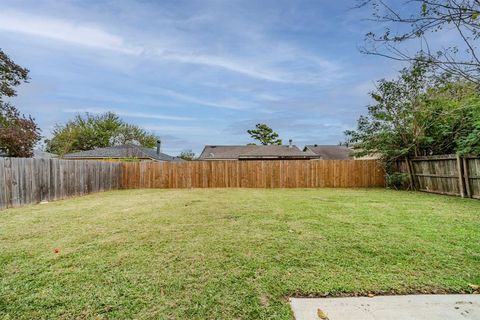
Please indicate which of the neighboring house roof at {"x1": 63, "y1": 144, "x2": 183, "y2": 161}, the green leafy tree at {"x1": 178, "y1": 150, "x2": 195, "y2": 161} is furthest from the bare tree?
the green leafy tree at {"x1": 178, "y1": 150, "x2": 195, "y2": 161}

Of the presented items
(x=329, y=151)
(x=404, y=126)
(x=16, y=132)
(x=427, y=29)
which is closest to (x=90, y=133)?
(x=16, y=132)

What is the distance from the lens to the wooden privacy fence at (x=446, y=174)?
7918 millimetres

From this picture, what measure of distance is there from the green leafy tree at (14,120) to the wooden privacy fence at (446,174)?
54.9ft

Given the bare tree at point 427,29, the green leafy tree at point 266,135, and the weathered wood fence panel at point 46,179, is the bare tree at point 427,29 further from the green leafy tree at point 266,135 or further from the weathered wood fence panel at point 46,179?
the green leafy tree at point 266,135

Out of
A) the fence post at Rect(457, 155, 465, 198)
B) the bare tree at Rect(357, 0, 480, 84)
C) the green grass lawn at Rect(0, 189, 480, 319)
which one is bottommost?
the green grass lawn at Rect(0, 189, 480, 319)

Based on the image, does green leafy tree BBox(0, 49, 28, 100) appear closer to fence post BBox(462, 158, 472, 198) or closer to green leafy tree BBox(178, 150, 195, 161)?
fence post BBox(462, 158, 472, 198)

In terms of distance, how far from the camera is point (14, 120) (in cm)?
1254

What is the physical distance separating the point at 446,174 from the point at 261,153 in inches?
624

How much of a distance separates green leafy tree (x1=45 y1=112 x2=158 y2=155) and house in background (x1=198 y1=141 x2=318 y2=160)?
43.0ft

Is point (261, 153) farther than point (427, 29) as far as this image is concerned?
Yes

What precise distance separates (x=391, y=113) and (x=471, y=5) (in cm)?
1073

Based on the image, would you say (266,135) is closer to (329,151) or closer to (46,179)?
(329,151)

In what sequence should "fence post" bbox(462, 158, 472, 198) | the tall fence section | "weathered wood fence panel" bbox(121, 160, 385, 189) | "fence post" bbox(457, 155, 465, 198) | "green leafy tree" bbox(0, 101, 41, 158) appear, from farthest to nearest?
"weathered wood fence panel" bbox(121, 160, 385, 189), the tall fence section, "green leafy tree" bbox(0, 101, 41, 158), "fence post" bbox(457, 155, 465, 198), "fence post" bbox(462, 158, 472, 198)

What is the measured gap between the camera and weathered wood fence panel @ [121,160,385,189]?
1312cm
